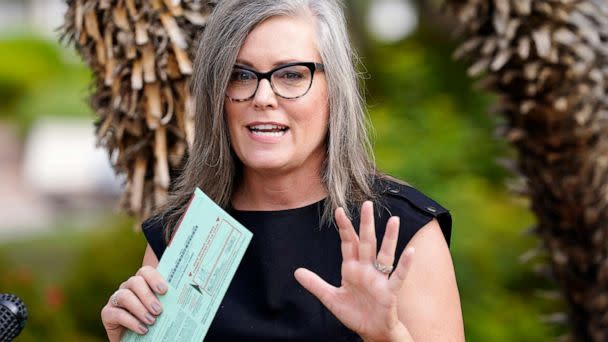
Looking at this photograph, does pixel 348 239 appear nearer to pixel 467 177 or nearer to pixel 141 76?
pixel 141 76

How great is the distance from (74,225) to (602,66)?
8286 millimetres

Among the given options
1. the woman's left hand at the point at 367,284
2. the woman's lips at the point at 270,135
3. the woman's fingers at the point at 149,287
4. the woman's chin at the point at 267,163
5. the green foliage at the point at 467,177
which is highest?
the woman's lips at the point at 270,135

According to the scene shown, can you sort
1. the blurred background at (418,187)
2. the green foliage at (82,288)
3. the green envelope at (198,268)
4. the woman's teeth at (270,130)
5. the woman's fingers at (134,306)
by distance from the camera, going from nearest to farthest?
the green envelope at (198,268) → the woman's fingers at (134,306) → the woman's teeth at (270,130) → the green foliage at (82,288) → the blurred background at (418,187)

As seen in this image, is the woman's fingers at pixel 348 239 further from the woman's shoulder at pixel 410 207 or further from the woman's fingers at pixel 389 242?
the woman's shoulder at pixel 410 207

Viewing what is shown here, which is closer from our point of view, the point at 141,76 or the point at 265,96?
the point at 265,96

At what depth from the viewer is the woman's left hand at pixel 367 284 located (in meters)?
1.90

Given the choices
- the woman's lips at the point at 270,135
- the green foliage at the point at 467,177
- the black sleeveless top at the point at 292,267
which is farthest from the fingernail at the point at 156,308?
the green foliage at the point at 467,177

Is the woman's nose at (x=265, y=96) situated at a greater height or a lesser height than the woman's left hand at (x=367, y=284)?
greater

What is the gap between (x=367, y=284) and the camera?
1.91m

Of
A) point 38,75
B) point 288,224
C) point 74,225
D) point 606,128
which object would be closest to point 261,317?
point 288,224

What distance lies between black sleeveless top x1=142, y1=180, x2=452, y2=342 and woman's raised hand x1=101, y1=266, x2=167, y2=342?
21 cm

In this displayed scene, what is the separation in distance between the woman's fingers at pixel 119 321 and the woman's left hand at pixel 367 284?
0.41 meters

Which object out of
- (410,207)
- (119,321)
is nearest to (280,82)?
(410,207)

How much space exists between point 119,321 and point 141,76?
969mm
